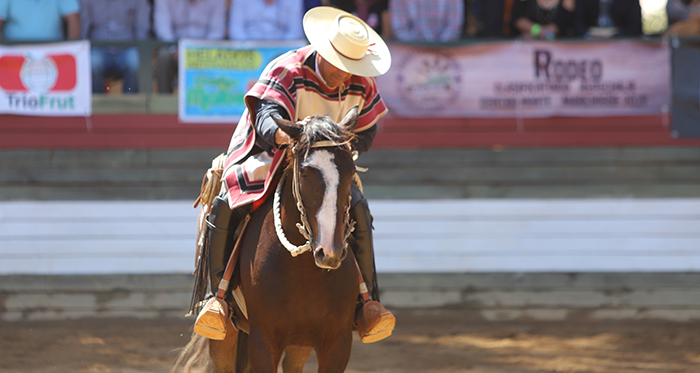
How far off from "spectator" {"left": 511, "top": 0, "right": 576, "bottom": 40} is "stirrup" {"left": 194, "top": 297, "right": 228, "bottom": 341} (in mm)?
5626

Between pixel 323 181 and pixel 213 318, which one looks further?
pixel 213 318

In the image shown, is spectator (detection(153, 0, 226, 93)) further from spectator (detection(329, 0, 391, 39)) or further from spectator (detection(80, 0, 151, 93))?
spectator (detection(329, 0, 391, 39))

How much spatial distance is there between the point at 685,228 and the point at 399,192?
3362mm

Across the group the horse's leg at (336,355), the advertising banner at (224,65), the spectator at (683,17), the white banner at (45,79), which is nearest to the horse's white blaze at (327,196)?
the horse's leg at (336,355)

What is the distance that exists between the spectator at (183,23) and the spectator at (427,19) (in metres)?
2.02

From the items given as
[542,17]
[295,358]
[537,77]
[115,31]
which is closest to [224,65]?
[115,31]

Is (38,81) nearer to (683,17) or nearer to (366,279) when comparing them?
(366,279)

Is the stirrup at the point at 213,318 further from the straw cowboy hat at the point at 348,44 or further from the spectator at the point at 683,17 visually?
the spectator at the point at 683,17

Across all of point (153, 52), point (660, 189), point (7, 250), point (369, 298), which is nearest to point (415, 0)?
point (153, 52)

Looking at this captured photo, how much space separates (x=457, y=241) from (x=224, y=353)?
439 cm

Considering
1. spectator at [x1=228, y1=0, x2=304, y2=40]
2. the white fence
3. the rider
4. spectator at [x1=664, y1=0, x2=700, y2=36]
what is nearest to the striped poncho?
the rider

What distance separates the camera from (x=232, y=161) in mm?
4094

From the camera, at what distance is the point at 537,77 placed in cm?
790

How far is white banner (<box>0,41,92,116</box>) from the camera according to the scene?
306 inches
